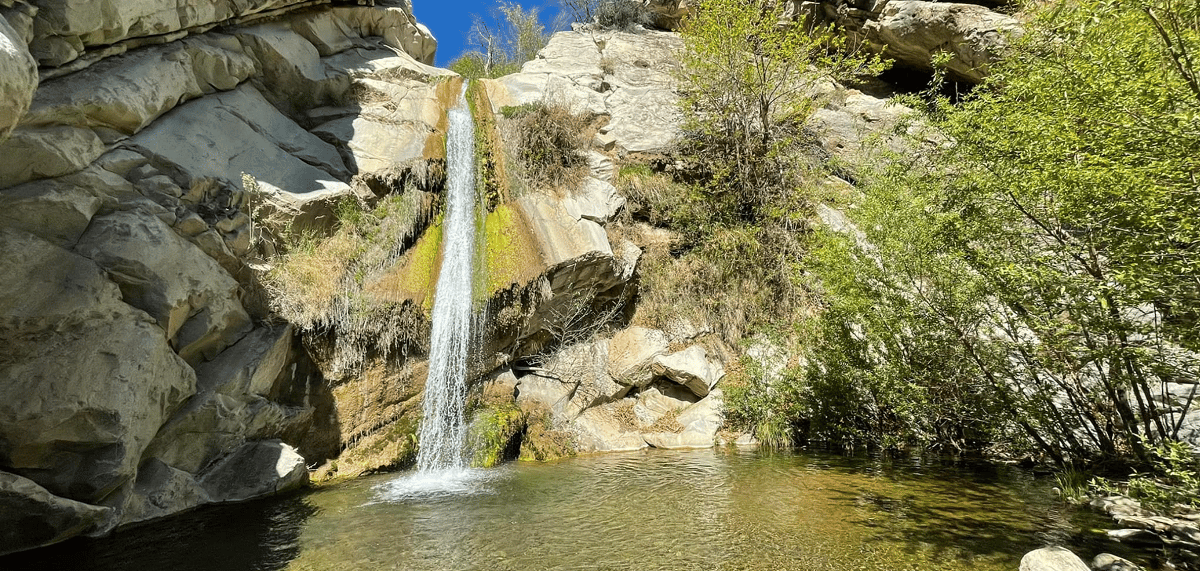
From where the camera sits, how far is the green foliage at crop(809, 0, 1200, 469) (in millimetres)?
4066

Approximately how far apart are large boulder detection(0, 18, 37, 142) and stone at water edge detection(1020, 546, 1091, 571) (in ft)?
27.7

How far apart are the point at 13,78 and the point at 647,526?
22.0 ft

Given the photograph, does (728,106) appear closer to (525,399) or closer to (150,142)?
(525,399)

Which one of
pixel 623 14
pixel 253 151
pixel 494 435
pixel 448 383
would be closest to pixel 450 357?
pixel 448 383

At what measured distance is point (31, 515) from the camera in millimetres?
6027

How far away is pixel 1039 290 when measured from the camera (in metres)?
5.64

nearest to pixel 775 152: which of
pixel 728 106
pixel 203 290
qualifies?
pixel 728 106

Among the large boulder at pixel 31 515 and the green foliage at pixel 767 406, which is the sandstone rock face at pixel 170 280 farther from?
the green foliage at pixel 767 406

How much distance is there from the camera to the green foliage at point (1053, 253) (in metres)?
4.07

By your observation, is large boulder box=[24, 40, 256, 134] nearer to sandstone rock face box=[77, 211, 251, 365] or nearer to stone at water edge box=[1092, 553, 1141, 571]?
sandstone rock face box=[77, 211, 251, 365]

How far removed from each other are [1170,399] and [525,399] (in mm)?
9344

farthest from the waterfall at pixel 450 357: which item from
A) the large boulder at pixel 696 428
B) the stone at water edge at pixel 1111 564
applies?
the stone at water edge at pixel 1111 564

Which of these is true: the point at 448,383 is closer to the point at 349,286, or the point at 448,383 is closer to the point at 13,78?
the point at 349,286

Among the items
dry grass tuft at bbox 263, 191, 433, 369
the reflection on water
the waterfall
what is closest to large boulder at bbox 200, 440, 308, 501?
the reflection on water
